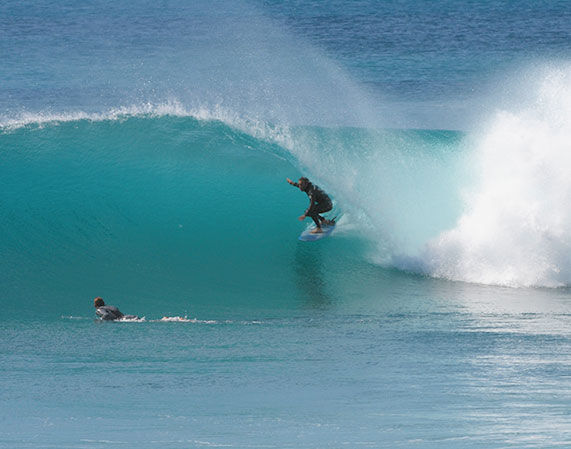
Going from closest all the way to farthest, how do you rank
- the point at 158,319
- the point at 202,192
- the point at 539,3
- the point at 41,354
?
the point at 41,354, the point at 158,319, the point at 202,192, the point at 539,3

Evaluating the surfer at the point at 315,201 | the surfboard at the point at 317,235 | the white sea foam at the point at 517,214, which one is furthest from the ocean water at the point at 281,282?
the surfer at the point at 315,201

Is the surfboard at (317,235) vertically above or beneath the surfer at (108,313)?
above

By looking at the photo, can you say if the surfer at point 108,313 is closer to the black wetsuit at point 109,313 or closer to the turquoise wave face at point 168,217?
the black wetsuit at point 109,313

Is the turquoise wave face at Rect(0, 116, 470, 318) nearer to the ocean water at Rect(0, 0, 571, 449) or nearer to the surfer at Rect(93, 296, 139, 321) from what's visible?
the ocean water at Rect(0, 0, 571, 449)

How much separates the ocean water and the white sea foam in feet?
0.09

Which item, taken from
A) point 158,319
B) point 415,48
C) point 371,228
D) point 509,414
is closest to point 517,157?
point 371,228

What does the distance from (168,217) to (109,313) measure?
419cm

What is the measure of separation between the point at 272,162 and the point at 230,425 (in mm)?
8611

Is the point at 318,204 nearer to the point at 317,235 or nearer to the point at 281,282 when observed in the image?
the point at 317,235

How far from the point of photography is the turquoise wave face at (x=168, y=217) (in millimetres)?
10758

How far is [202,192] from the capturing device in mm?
13953

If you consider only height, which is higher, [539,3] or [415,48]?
[539,3]

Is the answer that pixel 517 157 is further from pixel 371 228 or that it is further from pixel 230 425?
pixel 230 425

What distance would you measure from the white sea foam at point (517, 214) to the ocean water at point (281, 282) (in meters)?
0.03
